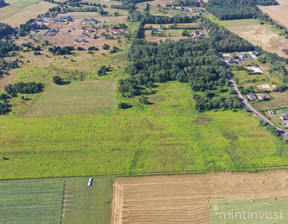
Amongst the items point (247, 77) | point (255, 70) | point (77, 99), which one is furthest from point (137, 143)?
point (255, 70)

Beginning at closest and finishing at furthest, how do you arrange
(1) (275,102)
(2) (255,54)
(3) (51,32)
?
(1) (275,102) → (2) (255,54) → (3) (51,32)

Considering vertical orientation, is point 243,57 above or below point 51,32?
below

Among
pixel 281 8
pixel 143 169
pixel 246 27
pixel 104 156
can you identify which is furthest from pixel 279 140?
pixel 281 8

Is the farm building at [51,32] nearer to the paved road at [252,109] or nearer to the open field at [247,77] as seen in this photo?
the paved road at [252,109]

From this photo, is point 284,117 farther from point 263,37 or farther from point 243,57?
point 263,37

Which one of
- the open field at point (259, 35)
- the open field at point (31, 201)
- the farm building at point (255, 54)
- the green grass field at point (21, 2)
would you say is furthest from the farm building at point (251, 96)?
the green grass field at point (21, 2)
